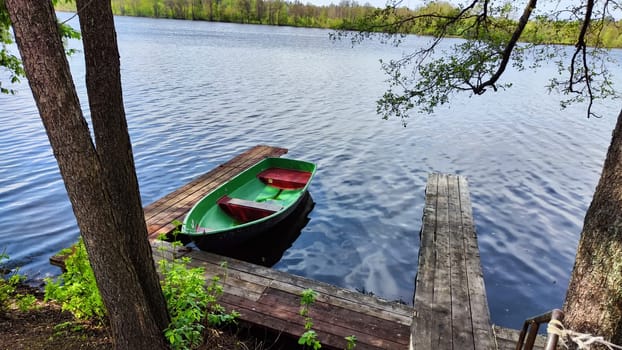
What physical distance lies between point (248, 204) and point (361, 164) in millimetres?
5194

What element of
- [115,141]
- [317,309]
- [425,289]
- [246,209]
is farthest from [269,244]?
[115,141]

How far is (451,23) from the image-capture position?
17.5ft

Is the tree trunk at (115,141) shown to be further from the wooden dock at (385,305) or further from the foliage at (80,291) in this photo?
the wooden dock at (385,305)

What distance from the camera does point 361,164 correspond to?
1084cm

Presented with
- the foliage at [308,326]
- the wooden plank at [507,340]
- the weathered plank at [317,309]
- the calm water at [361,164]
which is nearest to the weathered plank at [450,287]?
the wooden plank at [507,340]

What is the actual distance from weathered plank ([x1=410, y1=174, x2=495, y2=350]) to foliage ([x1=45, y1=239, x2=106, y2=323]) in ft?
9.65

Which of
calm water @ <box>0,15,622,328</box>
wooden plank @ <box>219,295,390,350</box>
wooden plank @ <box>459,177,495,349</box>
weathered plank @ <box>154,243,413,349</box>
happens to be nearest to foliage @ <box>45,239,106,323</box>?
weathered plank @ <box>154,243,413,349</box>

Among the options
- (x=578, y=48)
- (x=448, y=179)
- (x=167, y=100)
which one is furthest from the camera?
(x=167, y=100)

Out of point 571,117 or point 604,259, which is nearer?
point 604,259

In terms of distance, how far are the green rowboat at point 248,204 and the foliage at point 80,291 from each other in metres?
1.90

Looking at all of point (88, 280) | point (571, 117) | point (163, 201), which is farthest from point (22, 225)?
point (571, 117)

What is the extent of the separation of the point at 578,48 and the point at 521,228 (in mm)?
4166

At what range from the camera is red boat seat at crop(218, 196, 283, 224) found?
6.27m

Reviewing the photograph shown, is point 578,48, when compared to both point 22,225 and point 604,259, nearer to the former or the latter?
point 604,259
